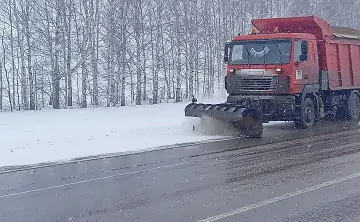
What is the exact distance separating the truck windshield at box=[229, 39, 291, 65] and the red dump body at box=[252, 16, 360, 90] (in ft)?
5.26

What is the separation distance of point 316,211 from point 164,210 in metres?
1.90

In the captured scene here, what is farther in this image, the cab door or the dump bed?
the dump bed

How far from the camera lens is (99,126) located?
789 inches

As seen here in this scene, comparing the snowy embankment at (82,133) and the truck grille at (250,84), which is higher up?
the truck grille at (250,84)

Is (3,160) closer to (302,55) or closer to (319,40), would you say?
(302,55)

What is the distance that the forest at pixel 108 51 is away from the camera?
2873cm

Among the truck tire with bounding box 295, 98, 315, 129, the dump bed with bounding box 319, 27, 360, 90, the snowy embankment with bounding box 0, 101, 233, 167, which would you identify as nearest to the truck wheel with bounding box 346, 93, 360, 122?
the dump bed with bounding box 319, 27, 360, 90

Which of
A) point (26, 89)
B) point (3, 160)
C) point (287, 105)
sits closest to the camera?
point (3, 160)

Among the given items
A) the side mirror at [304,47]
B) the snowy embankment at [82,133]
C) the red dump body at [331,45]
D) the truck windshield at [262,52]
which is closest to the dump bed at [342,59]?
the red dump body at [331,45]

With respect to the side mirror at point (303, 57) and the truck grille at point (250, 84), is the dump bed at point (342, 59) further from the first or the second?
the truck grille at point (250, 84)

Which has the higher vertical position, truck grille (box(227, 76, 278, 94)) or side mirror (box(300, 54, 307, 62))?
side mirror (box(300, 54, 307, 62))

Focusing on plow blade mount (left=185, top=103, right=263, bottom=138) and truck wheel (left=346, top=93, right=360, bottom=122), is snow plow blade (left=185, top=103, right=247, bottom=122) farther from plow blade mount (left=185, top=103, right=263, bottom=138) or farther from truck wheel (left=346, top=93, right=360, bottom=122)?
truck wheel (left=346, top=93, right=360, bottom=122)

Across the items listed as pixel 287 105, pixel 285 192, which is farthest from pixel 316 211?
pixel 287 105

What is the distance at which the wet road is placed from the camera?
7133mm
